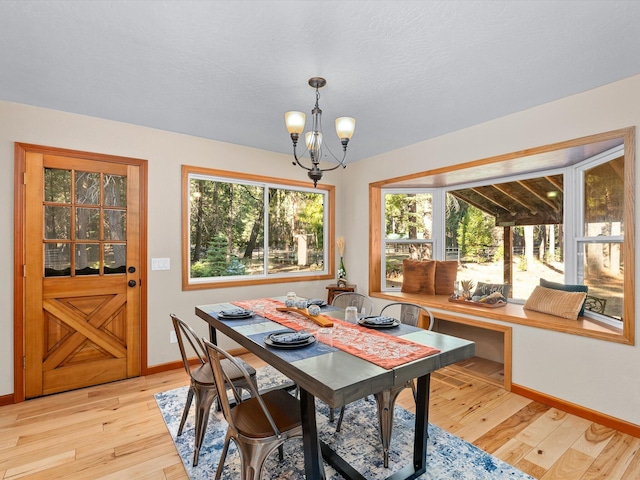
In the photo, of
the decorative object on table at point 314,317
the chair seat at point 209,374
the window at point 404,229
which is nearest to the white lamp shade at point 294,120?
the decorative object on table at point 314,317

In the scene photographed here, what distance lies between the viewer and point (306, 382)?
1512mm

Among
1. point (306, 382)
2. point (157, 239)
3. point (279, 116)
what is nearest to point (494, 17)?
point (279, 116)

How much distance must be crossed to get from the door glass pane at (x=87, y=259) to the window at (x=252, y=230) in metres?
0.79

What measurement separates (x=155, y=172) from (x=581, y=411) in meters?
4.29

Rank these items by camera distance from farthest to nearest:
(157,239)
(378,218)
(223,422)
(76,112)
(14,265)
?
1. (378,218)
2. (157,239)
3. (76,112)
4. (14,265)
5. (223,422)

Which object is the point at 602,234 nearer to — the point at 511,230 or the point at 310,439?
the point at 511,230

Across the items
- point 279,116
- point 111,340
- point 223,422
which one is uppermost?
point 279,116

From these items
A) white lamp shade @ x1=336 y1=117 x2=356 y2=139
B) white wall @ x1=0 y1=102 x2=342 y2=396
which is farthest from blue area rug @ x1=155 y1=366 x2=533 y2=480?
white lamp shade @ x1=336 y1=117 x2=356 y2=139

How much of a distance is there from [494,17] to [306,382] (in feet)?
6.62

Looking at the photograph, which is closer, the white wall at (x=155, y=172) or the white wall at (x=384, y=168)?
the white wall at (x=384, y=168)

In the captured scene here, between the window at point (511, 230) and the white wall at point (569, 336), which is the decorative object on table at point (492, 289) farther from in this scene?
the white wall at point (569, 336)

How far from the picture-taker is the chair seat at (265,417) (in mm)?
1646

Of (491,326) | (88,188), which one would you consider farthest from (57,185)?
(491,326)

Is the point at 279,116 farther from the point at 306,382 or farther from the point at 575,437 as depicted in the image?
the point at 575,437
